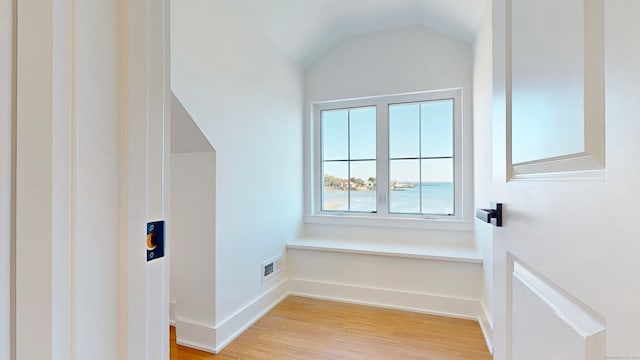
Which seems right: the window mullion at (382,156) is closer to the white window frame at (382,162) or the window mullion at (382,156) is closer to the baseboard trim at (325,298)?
the white window frame at (382,162)

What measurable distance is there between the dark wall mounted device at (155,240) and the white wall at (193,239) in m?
1.37

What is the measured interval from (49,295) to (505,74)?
969 mm

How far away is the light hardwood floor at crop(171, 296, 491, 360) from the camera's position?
181cm

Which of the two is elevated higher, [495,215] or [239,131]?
[239,131]

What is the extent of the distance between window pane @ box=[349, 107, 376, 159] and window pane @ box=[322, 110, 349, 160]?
0.22 feet

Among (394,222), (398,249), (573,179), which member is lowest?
(398,249)

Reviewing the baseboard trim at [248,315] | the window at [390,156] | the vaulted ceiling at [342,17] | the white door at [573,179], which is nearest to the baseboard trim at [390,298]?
the baseboard trim at [248,315]

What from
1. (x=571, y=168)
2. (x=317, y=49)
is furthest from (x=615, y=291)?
(x=317, y=49)

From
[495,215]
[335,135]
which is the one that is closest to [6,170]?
[495,215]

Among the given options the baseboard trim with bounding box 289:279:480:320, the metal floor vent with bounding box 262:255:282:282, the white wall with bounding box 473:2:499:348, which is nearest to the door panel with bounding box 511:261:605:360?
the white wall with bounding box 473:2:499:348

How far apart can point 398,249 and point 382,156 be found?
95 centimetres

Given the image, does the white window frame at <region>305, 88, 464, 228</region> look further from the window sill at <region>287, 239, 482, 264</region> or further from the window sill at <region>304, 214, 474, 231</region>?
the window sill at <region>287, 239, 482, 264</region>

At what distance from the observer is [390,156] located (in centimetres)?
297

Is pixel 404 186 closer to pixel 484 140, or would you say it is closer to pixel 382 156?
pixel 382 156
